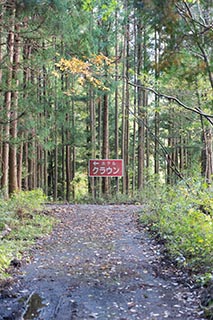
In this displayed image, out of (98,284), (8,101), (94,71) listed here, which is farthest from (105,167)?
(98,284)

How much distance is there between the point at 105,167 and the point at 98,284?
9.49m

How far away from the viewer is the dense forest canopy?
4.35 m

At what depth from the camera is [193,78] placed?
14.2ft

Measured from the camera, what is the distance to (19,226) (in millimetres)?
8062

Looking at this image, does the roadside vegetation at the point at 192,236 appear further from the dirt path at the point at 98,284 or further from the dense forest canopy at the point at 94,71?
the dense forest canopy at the point at 94,71

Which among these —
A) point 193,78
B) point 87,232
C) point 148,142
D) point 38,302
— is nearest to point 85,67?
point 87,232

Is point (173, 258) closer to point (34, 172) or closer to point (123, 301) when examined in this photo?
point (123, 301)

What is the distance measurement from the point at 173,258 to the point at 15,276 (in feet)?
7.95

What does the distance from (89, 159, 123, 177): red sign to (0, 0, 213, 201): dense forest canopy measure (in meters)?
1.65

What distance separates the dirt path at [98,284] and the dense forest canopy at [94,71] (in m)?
2.08

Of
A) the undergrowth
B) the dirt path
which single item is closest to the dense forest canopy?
the undergrowth

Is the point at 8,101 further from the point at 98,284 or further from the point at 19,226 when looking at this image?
the point at 98,284

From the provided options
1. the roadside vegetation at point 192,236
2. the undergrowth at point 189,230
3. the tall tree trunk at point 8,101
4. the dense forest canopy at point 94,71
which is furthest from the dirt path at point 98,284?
the tall tree trunk at point 8,101

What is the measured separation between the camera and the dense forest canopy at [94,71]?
4.35 metres
